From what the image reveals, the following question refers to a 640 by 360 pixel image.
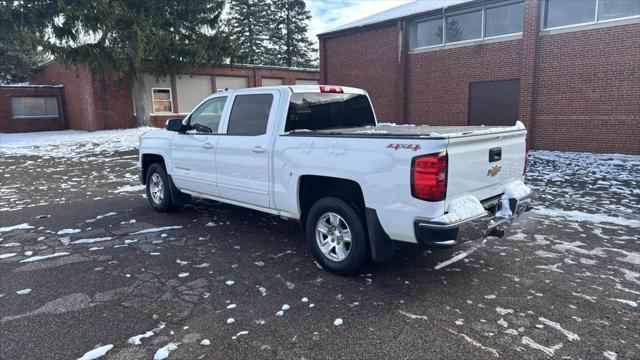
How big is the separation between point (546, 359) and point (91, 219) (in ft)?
20.7

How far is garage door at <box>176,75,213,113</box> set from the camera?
2753cm

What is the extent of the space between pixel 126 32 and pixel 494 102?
16.4 meters

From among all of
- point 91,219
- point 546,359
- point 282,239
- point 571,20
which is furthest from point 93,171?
point 571,20

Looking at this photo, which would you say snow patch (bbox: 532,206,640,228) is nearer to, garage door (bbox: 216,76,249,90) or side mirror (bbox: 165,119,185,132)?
side mirror (bbox: 165,119,185,132)

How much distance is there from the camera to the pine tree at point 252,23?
46.9m

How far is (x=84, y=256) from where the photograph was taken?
201 inches

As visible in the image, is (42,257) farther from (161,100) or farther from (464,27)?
(161,100)

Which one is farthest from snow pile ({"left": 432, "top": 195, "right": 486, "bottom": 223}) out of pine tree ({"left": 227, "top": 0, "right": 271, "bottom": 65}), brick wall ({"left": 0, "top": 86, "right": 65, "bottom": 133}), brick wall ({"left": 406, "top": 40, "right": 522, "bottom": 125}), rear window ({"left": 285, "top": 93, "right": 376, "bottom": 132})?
pine tree ({"left": 227, "top": 0, "right": 271, "bottom": 65})

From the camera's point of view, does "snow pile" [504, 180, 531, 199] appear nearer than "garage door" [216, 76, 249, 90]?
Yes

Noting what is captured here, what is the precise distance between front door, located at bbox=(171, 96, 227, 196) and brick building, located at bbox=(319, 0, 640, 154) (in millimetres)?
12125

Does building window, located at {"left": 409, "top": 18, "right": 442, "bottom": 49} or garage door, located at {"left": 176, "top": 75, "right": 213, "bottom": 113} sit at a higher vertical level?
building window, located at {"left": 409, "top": 18, "right": 442, "bottom": 49}

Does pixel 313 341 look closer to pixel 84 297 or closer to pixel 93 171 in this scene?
pixel 84 297

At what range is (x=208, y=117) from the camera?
20.2ft

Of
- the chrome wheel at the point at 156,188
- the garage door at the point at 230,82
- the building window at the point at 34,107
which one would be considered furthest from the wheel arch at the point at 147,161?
the building window at the point at 34,107
